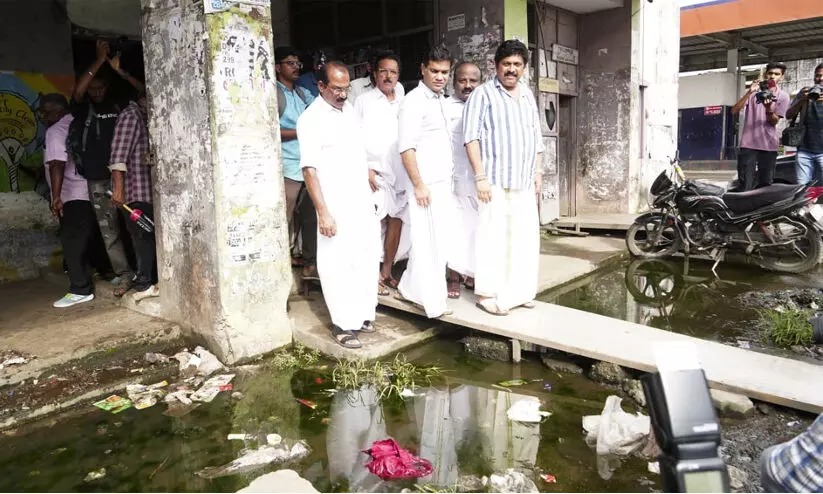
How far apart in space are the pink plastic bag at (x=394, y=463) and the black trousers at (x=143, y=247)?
277cm

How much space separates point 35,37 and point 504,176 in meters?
4.67

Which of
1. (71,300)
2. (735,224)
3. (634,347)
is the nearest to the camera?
(634,347)

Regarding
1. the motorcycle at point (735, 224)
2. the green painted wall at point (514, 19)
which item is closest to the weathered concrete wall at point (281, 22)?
the green painted wall at point (514, 19)

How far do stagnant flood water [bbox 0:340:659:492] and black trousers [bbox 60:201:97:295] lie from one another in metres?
1.74

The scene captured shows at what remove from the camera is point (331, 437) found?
118 inches

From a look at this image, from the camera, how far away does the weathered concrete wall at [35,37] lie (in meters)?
5.40

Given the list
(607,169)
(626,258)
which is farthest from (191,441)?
(607,169)

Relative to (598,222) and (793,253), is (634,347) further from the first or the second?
(598,222)

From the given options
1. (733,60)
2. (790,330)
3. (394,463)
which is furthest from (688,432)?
(733,60)

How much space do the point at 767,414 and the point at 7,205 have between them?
246 inches

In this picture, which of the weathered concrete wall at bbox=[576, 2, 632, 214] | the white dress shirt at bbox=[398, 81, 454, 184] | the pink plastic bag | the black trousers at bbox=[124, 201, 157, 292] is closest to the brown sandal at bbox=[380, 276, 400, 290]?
the white dress shirt at bbox=[398, 81, 454, 184]

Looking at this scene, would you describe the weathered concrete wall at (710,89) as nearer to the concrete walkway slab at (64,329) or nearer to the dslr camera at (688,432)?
the concrete walkway slab at (64,329)

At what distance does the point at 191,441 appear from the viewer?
2996 mm

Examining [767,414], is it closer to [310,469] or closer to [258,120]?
[310,469]
